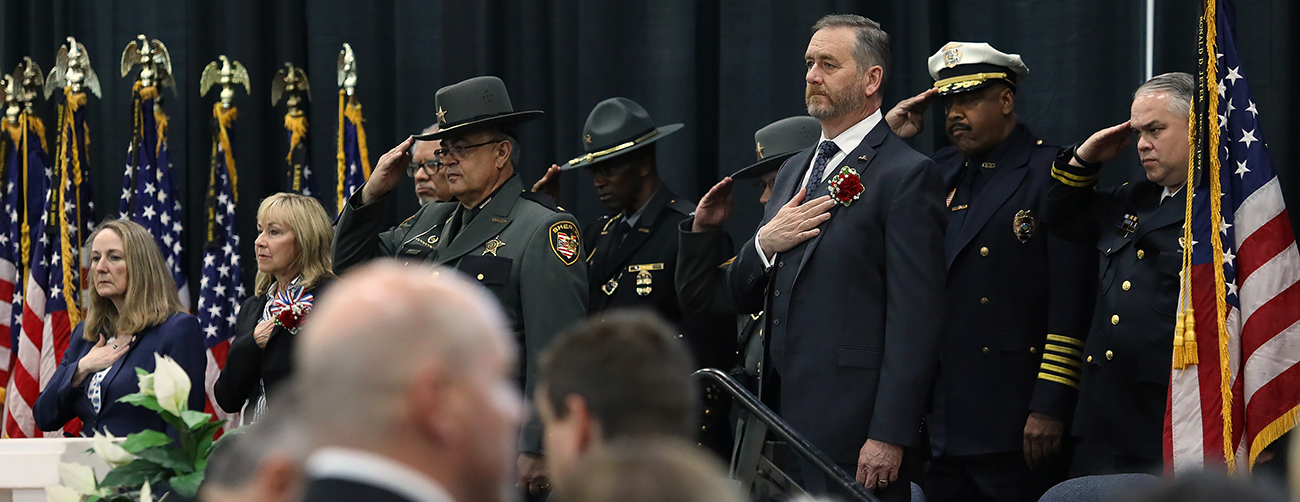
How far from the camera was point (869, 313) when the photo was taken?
3143mm

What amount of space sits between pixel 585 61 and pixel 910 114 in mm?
1814

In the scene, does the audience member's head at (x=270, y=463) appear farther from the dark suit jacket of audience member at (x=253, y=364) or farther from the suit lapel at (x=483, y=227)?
the dark suit jacket of audience member at (x=253, y=364)

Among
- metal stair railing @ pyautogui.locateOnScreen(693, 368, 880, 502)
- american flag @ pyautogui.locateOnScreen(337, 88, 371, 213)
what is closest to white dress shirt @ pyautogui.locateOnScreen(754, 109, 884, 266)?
metal stair railing @ pyautogui.locateOnScreen(693, 368, 880, 502)

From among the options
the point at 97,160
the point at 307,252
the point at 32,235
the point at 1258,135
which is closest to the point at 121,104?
the point at 97,160

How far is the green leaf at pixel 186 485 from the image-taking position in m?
2.37

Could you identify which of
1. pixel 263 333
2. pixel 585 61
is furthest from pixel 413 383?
pixel 585 61

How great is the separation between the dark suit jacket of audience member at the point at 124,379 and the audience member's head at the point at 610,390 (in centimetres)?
283

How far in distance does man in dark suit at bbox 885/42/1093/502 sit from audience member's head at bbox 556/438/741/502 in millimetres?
2920

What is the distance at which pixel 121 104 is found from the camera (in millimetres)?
6457

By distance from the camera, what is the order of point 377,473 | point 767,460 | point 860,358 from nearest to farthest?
point 377,473
point 767,460
point 860,358

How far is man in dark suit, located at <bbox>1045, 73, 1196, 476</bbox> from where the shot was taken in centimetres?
351

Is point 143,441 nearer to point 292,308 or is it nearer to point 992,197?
point 292,308

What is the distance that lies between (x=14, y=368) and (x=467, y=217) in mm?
3247

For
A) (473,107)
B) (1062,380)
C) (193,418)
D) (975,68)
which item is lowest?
(1062,380)
